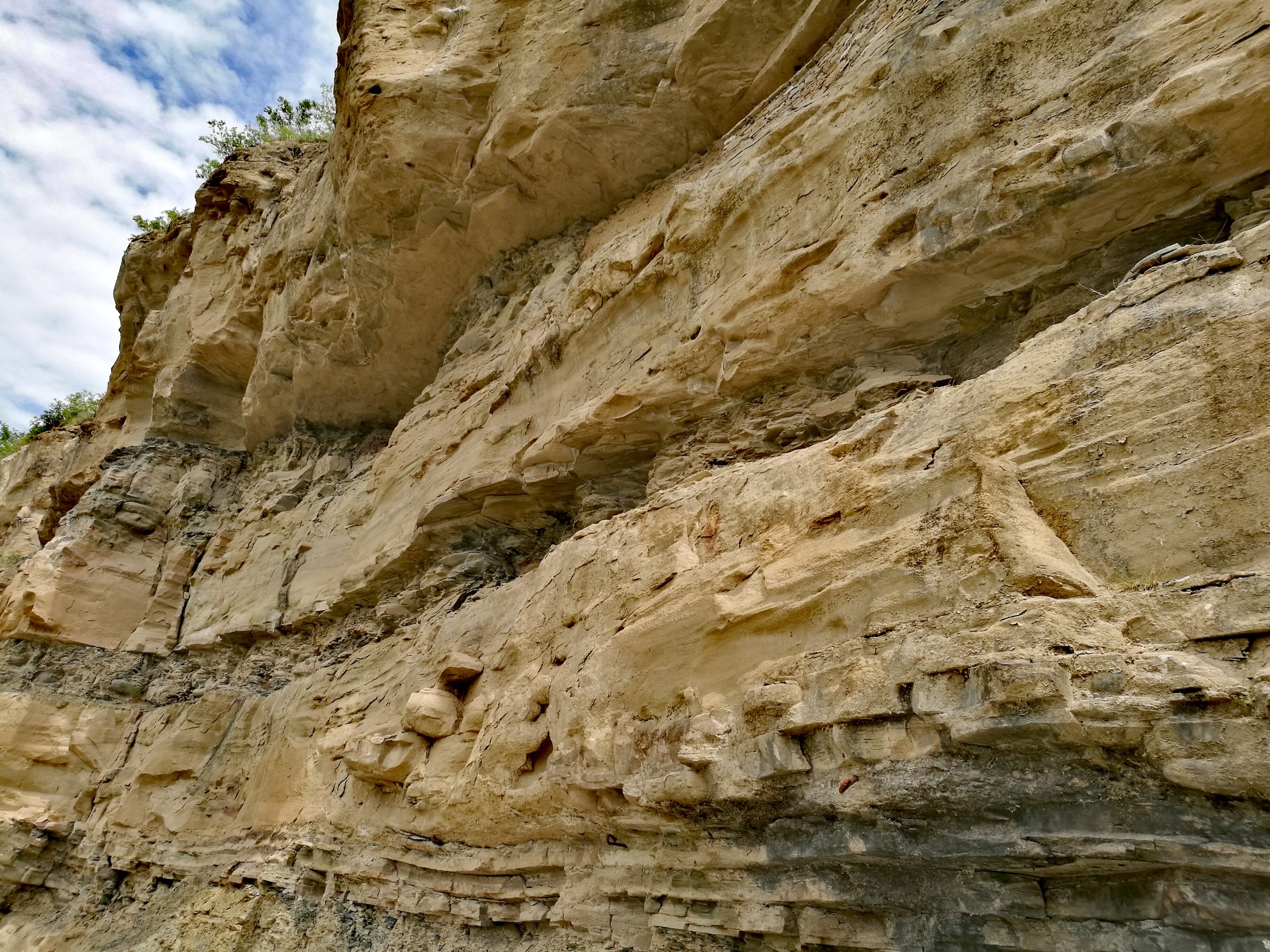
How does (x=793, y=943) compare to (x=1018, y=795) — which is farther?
(x=793, y=943)

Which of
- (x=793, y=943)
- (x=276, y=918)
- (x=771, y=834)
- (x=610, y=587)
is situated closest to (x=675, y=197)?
(x=610, y=587)

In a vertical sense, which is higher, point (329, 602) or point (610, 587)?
point (329, 602)

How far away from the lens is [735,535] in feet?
12.8

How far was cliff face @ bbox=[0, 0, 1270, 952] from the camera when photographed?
8.06ft

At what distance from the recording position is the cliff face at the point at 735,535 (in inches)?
96.7

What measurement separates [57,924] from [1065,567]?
1035cm

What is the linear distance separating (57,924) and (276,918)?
4.21 metres

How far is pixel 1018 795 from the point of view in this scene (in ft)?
8.03

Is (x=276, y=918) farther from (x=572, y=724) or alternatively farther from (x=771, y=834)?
(x=771, y=834)

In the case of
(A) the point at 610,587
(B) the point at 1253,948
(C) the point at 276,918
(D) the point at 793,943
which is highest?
(A) the point at 610,587

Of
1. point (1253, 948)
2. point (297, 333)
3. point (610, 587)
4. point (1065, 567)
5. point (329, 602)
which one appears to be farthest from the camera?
point (297, 333)

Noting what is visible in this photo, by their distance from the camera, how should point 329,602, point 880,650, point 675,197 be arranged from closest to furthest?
point 880,650
point 675,197
point 329,602

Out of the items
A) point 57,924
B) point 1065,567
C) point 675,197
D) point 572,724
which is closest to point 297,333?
point 675,197

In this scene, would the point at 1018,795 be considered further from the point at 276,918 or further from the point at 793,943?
the point at 276,918
